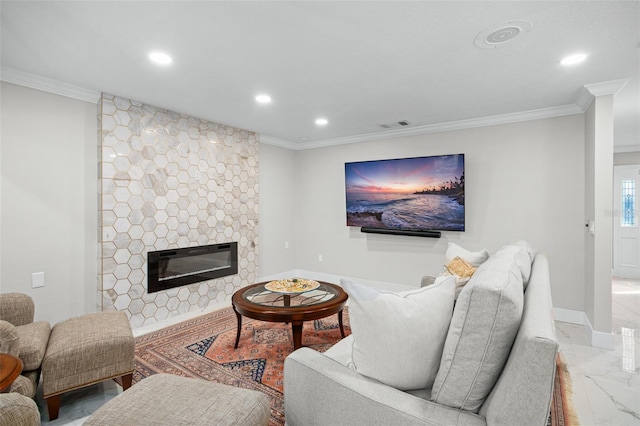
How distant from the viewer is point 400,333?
1.25m

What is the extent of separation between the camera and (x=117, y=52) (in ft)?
7.92

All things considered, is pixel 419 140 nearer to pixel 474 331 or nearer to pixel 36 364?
pixel 474 331

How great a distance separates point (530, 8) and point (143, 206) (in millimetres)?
3773

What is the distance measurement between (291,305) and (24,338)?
176cm

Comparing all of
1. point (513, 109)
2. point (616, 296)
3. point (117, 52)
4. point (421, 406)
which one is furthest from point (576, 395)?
point (117, 52)

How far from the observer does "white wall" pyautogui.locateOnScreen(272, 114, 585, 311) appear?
3.72 m

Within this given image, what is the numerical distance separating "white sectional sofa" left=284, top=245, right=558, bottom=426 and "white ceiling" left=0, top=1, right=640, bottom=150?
162 cm

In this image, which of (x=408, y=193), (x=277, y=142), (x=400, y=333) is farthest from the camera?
(x=277, y=142)

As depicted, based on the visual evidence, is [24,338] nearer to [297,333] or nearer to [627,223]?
[297,333]

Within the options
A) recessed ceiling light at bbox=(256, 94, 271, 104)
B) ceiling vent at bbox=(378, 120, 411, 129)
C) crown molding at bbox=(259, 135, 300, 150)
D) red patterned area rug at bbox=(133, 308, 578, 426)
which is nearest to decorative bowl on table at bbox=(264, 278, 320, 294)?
red patterned area rug at bbox=(133, 308, 578, 426)

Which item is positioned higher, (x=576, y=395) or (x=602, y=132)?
(x=602, y=132)

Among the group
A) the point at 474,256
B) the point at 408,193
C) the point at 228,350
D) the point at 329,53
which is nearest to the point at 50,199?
the point at 228,350

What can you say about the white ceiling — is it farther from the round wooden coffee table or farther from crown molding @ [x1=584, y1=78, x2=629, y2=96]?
the round wooden coffee table

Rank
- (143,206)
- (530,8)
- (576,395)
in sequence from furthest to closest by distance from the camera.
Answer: (143,206) < (576,395) < (530,8)
